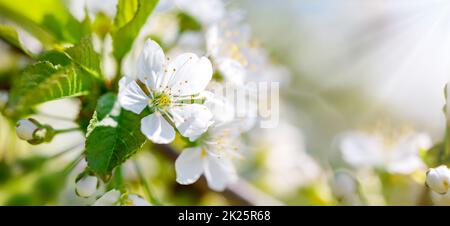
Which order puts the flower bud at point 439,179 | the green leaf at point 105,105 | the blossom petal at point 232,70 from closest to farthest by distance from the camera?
1. the green leaf at point 105,105
2. the flower bud at point 439,179
3. the blossom petal at point 232,70

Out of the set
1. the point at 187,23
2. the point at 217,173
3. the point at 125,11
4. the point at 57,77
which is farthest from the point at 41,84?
the point at 187,23

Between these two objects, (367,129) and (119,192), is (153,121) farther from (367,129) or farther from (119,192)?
(367,129)

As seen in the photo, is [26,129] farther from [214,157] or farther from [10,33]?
[214,157]

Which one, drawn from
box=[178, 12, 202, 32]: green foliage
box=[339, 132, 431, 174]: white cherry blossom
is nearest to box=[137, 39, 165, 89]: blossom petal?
box=[178, 12, 202, 32]: green foliage

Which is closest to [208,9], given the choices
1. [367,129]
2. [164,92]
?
[164,92]

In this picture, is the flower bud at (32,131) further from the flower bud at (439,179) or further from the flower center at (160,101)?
the flower bud at (439,179)

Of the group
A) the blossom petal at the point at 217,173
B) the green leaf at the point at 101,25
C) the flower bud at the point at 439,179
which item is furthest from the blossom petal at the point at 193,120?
the flower bud at the point at 439,179
